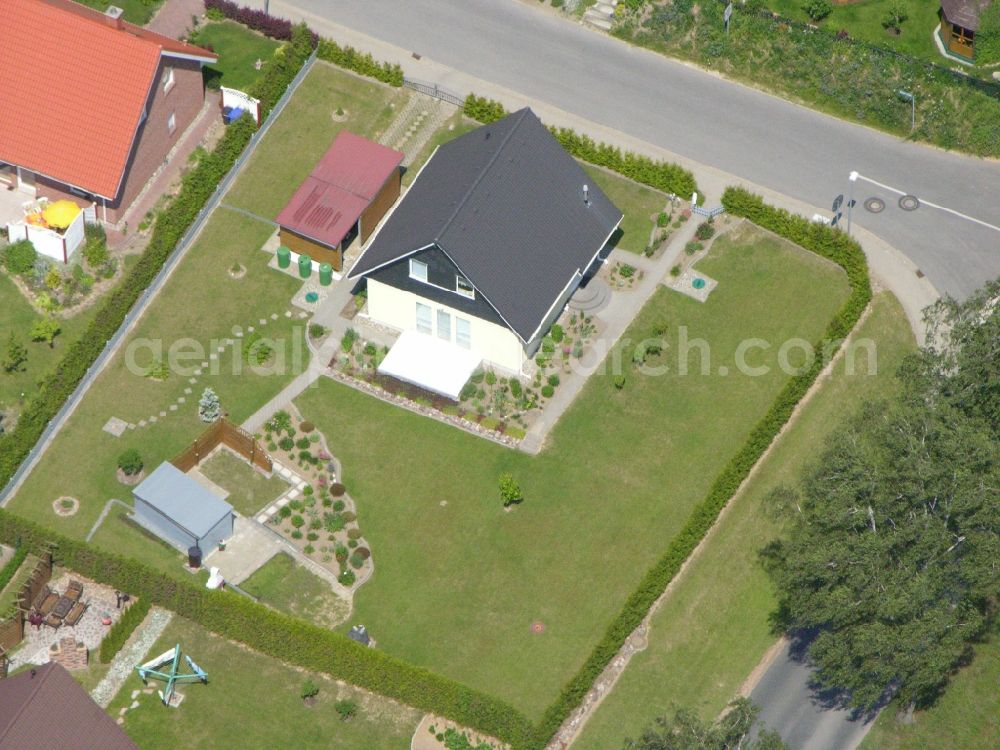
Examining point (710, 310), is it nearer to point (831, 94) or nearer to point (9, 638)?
point (831, 94)

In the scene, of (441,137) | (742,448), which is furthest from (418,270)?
Result: (742,448)

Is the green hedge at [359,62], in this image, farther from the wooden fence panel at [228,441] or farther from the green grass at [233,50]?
the wooden fence panel at [228,441]

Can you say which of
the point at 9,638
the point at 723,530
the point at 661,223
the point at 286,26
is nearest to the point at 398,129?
the point at 286,26

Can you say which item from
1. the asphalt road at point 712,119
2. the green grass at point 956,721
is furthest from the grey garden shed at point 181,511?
the asphalt road at point 712,119

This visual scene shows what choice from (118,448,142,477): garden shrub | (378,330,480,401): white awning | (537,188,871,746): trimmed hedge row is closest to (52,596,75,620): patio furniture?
(118,448,142,477): garden shrub

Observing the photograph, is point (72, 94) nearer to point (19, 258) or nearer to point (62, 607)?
point (19, 258)

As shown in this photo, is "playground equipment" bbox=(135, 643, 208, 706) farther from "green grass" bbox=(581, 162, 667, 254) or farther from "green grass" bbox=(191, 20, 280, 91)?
"green grass" bbox=(191, 20, 280, 91)
